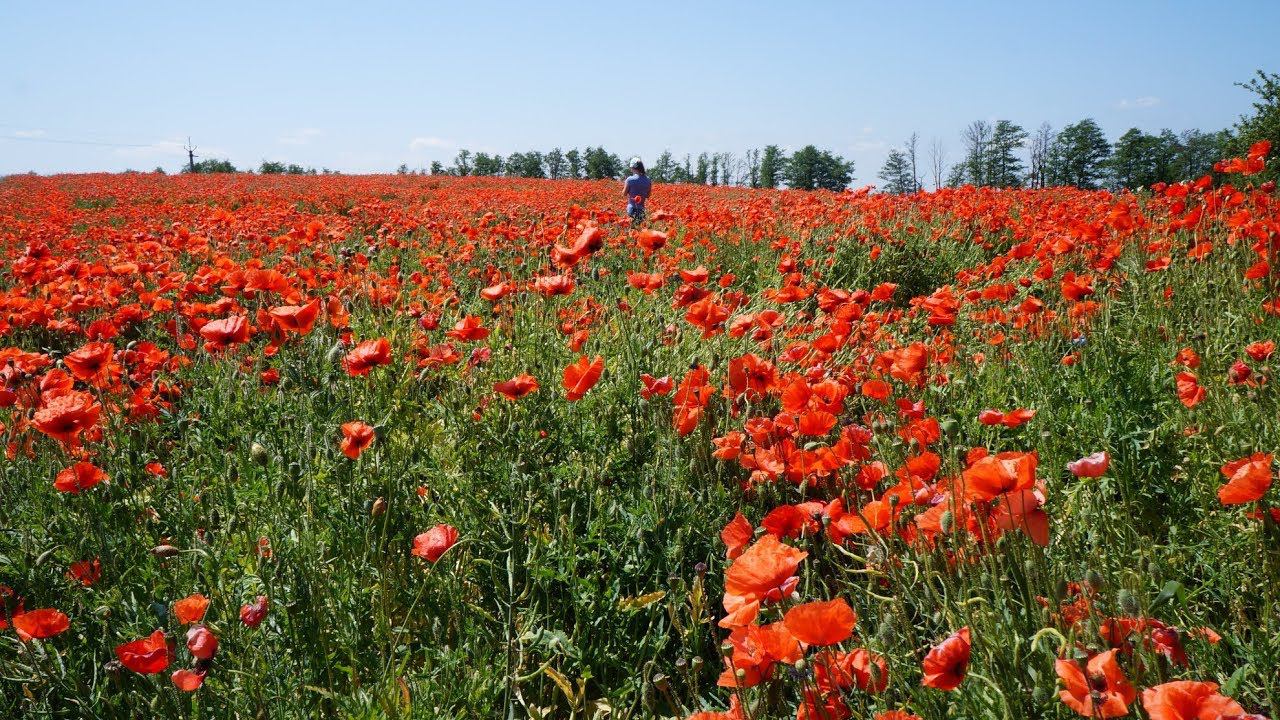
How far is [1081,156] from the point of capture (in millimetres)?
66750

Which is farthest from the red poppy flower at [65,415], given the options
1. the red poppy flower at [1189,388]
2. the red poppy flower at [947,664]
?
the red poppy flower at [1189,388]

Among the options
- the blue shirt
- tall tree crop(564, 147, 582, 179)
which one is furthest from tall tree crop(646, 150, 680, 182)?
the blue shirt

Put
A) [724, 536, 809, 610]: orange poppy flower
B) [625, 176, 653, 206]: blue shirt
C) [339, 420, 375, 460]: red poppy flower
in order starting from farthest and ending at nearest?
[625, 176, 653, 206]: blue shirt, [339, 420, 375, 460]: red poppy flower, [724, 536, 809, 610]: orange poppy flower

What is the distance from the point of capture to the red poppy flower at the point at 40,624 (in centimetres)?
146

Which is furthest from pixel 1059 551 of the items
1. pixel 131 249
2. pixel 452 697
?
pixel 131 249

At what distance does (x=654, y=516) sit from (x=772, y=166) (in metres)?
79.6

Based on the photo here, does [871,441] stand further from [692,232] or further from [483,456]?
[692,232]

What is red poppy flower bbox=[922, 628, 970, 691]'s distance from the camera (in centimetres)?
110

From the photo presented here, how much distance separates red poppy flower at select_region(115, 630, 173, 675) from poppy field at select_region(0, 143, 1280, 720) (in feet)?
0.04

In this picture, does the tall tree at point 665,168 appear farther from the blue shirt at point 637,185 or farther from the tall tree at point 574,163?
the blue shirt at point 637,185

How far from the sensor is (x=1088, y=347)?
3205mm

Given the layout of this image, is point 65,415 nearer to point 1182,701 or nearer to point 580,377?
point 580,377

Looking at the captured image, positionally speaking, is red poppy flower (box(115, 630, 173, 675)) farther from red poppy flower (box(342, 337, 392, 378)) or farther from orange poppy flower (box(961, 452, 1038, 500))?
orange poppy flower (box(961, 452, 1038, 500))

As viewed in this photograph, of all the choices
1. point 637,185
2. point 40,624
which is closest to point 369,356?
point 40,624
